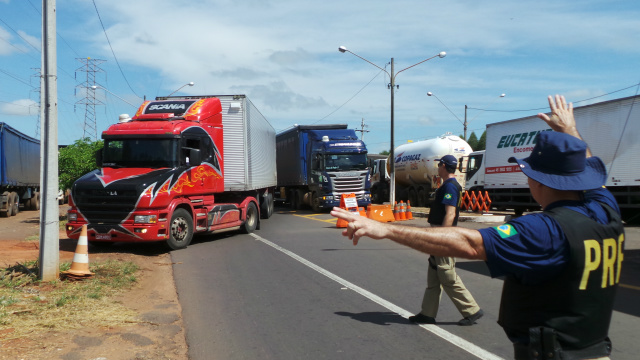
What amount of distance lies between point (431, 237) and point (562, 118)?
1.34 m

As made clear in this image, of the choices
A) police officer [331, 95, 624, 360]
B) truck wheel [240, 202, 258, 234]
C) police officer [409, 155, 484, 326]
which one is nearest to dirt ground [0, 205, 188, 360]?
police officer [409, 155, 484, 326]

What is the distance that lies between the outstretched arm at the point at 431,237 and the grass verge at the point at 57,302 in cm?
470

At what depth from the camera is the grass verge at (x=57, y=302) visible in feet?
19.2

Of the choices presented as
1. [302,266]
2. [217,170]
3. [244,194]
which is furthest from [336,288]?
[244,194]

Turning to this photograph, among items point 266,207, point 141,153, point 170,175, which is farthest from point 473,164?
point 141,153

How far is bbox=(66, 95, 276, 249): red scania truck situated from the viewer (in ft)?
38.6

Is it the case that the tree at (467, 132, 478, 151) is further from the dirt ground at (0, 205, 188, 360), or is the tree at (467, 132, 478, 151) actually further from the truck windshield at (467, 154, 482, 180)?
the dirt ground at (0, 205, 188, 360)

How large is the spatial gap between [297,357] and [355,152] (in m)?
20.5

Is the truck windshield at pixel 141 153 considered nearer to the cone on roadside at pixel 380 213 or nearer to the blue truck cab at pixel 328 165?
the cone on roadside at pixel 380 213

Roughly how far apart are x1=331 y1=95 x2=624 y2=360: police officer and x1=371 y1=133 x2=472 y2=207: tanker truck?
927 inches

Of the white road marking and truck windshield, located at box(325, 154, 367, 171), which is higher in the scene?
truck windshield, located at box(325, 154, 367, 171)

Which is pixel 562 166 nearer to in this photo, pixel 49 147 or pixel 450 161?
pixel 450 161

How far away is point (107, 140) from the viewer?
13.0m

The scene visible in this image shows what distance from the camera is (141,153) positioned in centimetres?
1282
